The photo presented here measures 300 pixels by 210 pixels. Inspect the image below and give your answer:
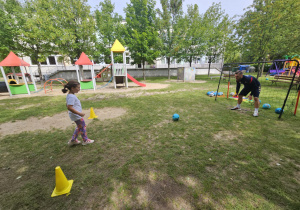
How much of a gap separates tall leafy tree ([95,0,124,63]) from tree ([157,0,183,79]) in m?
5.53

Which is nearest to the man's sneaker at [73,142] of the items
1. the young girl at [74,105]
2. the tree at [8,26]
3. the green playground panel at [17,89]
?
the young girl at [74,105]

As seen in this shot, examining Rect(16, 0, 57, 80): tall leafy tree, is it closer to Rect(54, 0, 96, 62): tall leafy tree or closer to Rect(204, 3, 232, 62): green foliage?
Rect(54, 0, 96, 62): tall leafy tree

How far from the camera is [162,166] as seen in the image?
2586 mm

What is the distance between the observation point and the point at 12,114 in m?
6.03

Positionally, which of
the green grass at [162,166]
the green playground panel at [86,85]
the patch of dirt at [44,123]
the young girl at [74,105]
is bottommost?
the patch of dirt at [44,123]

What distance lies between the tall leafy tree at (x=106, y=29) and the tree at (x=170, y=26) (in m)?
5.53

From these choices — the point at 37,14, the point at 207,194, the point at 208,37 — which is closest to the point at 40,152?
the point at 207,194

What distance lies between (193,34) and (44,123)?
68.6ft

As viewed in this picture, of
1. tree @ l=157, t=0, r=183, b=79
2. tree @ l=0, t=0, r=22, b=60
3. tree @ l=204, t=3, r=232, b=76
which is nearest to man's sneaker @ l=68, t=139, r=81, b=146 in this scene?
tree @ l=157, t=0, r=183, b=79

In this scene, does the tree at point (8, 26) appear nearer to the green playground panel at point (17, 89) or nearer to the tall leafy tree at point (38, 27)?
the tall leafy tree at point (38, 27)

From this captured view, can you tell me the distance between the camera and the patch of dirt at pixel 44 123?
4475mm

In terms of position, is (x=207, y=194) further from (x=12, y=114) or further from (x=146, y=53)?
(x=146, y=53)

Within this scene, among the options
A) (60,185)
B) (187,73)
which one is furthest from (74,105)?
(187,73)

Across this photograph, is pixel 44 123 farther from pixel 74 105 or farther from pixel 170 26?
pixel 170 26
